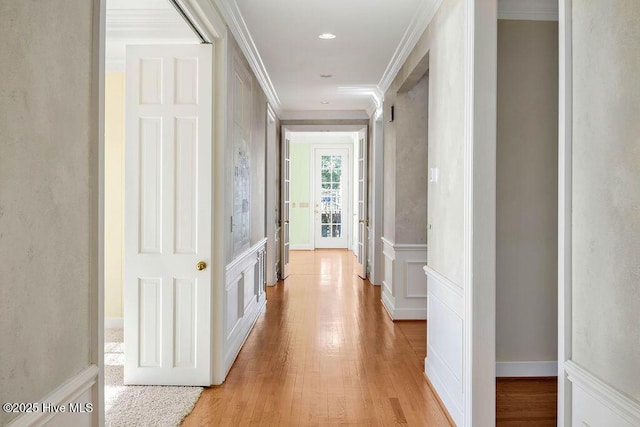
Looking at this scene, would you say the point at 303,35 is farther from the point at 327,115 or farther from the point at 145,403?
the point at 327,115

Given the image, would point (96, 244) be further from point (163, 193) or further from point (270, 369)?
point (270, 369)

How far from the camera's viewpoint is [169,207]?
10.3 ft

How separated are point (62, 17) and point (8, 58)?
284mm

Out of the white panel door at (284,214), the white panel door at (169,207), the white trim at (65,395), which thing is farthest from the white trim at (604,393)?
the white panel door at (284,214)

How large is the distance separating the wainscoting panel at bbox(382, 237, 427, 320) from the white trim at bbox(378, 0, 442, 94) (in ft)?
6.21

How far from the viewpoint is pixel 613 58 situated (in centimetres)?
131

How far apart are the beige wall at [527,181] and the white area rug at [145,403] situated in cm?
228

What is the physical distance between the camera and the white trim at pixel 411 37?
3305mm

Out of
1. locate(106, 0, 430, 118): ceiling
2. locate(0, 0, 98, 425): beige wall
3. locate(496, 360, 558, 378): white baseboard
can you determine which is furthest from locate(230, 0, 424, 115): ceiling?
locate(496, 360, 558, 378): white baseboard

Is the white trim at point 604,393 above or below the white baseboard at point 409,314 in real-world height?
above

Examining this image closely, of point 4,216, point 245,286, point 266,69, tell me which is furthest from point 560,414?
point 266,69

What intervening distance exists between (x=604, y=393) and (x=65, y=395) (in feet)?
4.95

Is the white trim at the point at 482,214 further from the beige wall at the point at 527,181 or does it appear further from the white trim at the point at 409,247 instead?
the white trim at the point at 409,247

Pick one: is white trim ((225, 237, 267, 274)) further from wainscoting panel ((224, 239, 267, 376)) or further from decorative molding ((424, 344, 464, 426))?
decorative molding ((424, 344, 464, 426))
